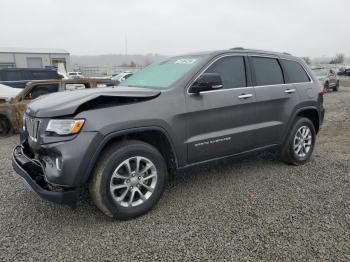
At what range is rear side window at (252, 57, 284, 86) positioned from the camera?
4203 millimetres

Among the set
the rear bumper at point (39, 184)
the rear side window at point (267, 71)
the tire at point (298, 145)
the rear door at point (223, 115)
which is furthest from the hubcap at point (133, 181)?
the tire at point (298, 145)

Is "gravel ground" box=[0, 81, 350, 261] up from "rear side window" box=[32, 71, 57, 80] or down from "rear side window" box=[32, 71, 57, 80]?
down

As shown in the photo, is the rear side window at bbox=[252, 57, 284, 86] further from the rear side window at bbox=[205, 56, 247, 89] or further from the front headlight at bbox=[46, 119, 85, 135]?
the front headlight at bbox=[46, 119, 85, 135]

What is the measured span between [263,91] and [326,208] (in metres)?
1.68

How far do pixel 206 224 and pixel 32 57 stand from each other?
58294 mm

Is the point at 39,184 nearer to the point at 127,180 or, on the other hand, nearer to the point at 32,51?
the point at 127,180

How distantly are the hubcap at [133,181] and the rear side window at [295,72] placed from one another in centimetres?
269

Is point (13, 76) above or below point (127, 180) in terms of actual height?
above

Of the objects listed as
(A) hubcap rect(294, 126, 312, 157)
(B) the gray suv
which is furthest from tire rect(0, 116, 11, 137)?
(A) hubcap rect(294, 126, 312, 157)

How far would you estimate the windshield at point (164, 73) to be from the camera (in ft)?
11.8

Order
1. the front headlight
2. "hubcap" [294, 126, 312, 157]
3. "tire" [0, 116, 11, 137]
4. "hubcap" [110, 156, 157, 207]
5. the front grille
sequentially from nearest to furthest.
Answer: the front headlight < the front grille < "hubcap" [110, 156, 157, 207] < "hubcap" [294, 126, 312, 157] < "tire" [0, 116, 11, 137]

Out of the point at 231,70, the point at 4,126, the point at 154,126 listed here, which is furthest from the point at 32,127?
the point at 4,126

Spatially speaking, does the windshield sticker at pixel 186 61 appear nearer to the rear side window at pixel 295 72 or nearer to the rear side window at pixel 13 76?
the rear side window at pixel 295 72

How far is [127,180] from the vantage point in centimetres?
310
